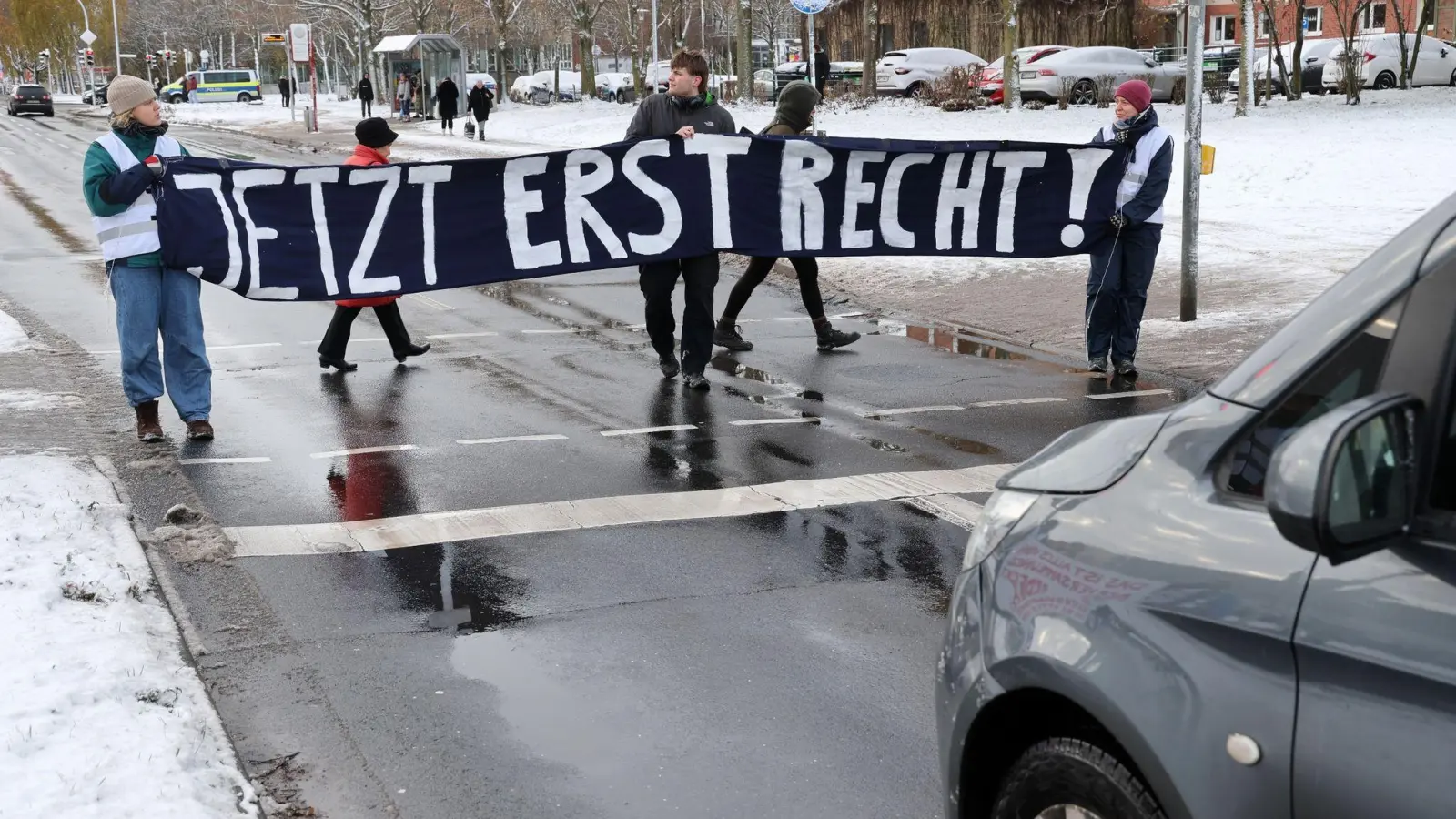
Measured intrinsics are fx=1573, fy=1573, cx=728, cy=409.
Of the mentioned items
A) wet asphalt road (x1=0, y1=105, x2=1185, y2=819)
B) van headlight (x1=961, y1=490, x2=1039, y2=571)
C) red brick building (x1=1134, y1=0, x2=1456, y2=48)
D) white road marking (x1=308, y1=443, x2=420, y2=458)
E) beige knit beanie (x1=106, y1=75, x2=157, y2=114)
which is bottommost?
wet asphalt road (x1=0, y1=105, x2=1185, y2=819)

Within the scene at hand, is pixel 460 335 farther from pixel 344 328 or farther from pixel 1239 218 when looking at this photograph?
pixel 1239 218

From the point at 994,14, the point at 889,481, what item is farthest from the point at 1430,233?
the point at 994,14

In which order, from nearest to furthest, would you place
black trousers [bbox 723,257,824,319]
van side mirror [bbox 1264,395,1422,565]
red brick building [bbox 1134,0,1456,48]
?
van side mirror [bbox 1264,395,1422,565] → black trousers [bbox 723,257,824,319] → red brick building [bbox 1134,0,1456,48]

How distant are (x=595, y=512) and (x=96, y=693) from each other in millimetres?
3026

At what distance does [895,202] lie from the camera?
36.8ft

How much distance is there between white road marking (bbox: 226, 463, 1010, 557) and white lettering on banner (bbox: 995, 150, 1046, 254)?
11.6 ft

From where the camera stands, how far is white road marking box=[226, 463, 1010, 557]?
23.0 feet

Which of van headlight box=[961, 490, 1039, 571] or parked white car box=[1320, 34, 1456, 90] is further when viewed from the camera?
parked white car box=[1320, 34, 1456, 90]

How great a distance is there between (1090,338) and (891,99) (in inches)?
1326

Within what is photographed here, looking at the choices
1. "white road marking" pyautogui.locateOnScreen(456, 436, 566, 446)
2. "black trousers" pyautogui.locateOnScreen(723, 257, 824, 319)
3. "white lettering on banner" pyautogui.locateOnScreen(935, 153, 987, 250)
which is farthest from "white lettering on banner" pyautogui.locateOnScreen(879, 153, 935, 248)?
"white road marking" pyautogui.locateOnScreen(456, 436, 566, 446)

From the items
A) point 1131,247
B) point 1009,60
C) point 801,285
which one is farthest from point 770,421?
point 1009,60

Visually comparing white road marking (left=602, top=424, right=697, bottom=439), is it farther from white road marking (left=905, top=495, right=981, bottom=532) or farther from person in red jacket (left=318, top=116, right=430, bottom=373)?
person in red jacket (left=318, top=116, right=430, bottom=373)

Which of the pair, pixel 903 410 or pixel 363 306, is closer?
pixel 903 410

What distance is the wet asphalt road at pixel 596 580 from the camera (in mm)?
4645
